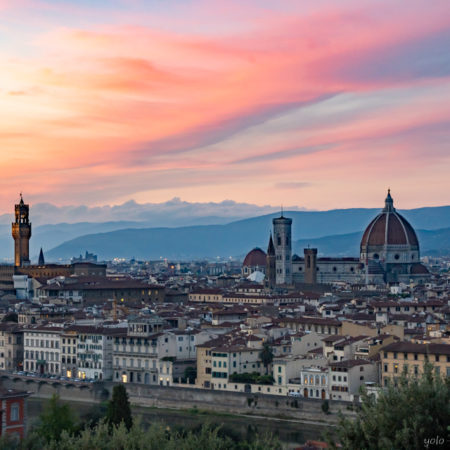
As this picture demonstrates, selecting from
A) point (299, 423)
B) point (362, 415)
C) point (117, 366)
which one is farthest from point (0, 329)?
point (362, 415)

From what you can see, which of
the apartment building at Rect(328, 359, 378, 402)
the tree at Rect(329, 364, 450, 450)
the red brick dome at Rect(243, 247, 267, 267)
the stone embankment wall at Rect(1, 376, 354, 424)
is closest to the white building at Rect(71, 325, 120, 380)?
the stone embankment wall at Rect(1, 376, 354, 424)

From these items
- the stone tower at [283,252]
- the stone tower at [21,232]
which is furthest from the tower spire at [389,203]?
the stone tower at [21,232]

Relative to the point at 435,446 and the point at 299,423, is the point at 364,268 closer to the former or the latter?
the point at 299,423

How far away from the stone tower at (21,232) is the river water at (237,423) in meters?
86.3

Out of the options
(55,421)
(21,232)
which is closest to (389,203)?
(21,232)

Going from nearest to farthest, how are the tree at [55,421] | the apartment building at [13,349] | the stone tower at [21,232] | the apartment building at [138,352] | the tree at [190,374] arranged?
the tree at [55,421], the tree at [190,374], the apartment building at [138,352], the apartment building at [13,349], the stone tower at [21,232]

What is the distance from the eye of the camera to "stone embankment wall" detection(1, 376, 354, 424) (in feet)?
163

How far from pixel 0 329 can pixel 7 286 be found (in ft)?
176

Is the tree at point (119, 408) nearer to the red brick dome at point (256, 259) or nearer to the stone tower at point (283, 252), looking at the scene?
the stone tower at point (283, 252)

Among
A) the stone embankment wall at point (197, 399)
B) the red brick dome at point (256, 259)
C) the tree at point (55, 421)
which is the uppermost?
the red brick dome at point (256, 259)

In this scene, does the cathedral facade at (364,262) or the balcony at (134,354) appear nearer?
the balcony at (134,354)

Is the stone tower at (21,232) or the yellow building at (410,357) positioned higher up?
the stone tower at (21,232)

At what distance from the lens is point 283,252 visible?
15112 cm

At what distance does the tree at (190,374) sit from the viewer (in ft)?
191
